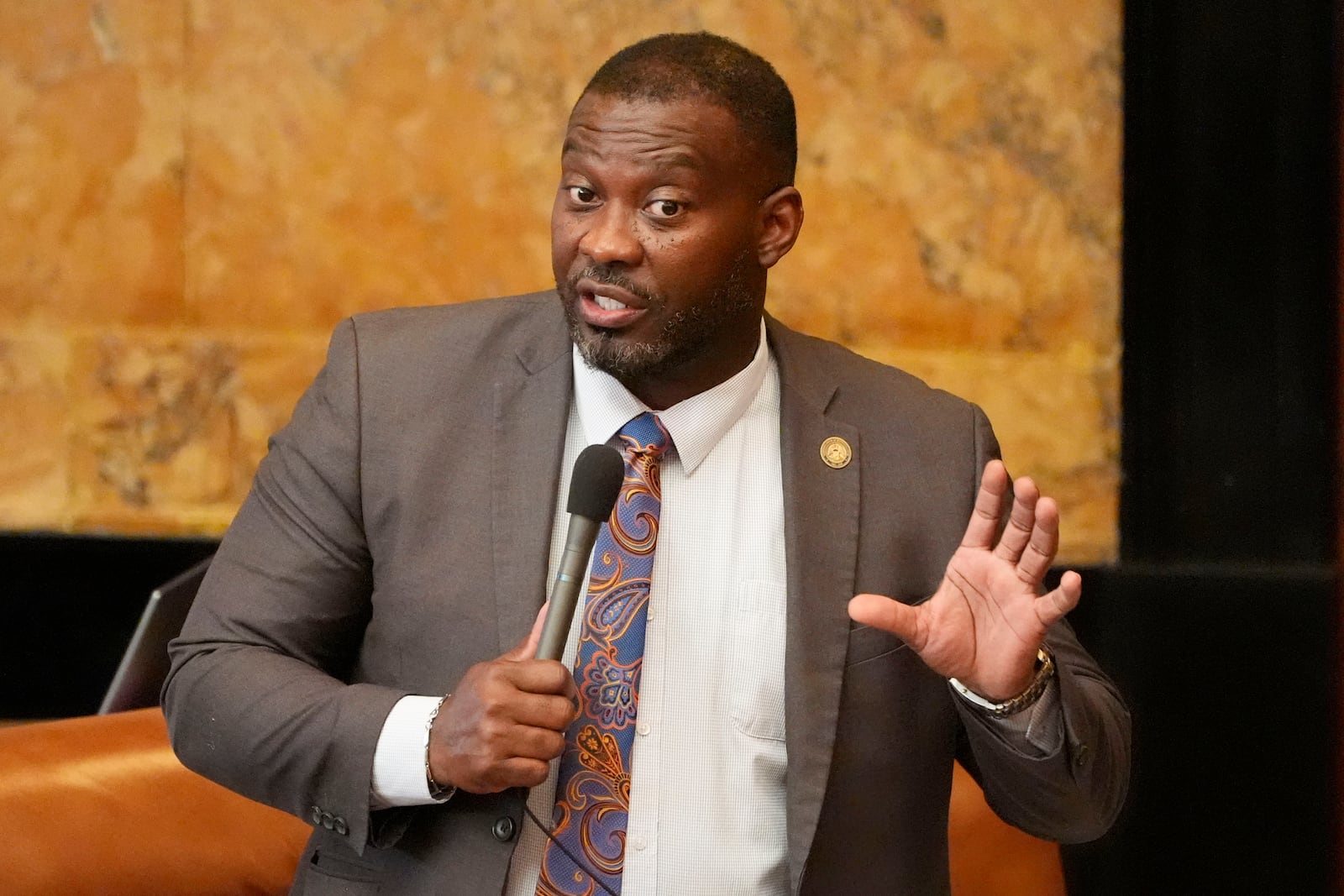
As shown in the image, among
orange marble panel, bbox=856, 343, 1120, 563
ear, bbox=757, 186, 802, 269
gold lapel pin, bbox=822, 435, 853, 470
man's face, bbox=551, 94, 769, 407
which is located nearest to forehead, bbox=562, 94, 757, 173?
man's face, bbox=551, 94, 769, 407

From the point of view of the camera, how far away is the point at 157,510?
12.0 feet

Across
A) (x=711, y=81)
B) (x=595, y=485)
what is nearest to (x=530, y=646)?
(x=595, y=485)

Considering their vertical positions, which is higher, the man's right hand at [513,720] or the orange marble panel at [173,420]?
the orange marble panel at [173,420]

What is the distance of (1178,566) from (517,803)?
2201 millimetres

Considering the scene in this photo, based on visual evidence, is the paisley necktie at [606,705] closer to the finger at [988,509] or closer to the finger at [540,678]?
the finger at [540,678]

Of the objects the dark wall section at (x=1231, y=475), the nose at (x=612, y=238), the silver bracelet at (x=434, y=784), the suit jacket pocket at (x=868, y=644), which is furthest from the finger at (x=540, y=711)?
the dark wall section at (x=1231, y=475)

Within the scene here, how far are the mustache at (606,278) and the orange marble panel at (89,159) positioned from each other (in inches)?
86.0

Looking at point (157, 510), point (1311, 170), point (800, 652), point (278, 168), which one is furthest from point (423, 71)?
point (800, 652)

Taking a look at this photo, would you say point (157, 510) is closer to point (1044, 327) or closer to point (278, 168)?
point (278, 168)

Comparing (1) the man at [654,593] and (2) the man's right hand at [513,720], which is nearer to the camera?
(2) the man's right hand at [513,720]

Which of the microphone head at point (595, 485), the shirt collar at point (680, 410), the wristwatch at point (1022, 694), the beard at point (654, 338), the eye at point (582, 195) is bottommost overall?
the wristwatch at point (1022, 694)

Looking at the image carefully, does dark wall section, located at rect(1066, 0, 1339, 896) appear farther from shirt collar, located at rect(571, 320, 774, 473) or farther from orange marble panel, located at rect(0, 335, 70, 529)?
orange marble panel, located at rect(0, 335, 70, 529)

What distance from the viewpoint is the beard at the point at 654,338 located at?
1840mm

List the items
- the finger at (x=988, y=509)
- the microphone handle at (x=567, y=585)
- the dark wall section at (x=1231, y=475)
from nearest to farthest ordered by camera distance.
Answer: the microphone handle at (x=567, y=585) → the finger at (x=988, y=509) → the dark wall section at (x=1231, y=475)
